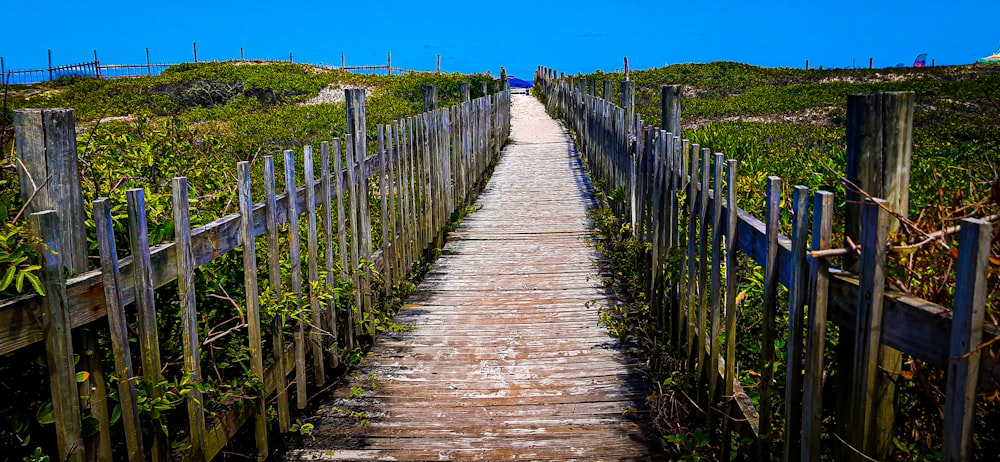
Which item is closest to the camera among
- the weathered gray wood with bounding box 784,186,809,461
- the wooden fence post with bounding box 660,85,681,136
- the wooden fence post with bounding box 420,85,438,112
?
the weathered gray wood with bounding box 784,186,809,461

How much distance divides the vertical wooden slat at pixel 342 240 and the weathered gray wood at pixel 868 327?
3.56m

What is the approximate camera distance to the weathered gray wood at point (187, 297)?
3.33 metres

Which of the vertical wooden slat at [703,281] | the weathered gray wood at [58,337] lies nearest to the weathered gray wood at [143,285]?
the weathered gray wood at [58,337]

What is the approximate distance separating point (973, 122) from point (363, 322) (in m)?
22.1

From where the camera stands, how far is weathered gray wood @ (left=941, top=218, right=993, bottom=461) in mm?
1877

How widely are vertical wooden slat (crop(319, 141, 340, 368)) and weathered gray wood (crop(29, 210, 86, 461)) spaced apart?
2.37 metres

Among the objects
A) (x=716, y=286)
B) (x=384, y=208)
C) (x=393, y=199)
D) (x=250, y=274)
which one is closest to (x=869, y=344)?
(x=716, y=286)

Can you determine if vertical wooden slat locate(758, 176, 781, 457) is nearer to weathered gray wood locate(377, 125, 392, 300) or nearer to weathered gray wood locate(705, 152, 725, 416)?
weathered gray wood locate(705, 152, 725, 416)

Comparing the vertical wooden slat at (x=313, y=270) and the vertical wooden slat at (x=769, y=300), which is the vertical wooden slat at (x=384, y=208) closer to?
the vertical wooden slat at (x=313, y=270)

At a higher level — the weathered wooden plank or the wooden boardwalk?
the weathered wooden plank

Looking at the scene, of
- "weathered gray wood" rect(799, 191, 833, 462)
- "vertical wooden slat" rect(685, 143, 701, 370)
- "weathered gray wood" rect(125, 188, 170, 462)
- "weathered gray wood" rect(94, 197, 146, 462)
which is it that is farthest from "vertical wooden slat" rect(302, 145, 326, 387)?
"weathered gray wood" rect(799, 191, 833, 462)

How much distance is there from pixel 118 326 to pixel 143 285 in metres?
0.21

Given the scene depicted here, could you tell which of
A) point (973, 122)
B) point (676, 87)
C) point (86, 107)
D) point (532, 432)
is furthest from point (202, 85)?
point (532, 432)

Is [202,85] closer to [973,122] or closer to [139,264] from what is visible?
[973,122]
